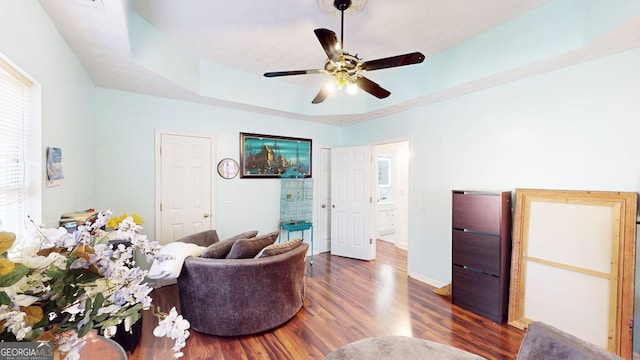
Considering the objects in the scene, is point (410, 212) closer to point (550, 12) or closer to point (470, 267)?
point (470, 267)

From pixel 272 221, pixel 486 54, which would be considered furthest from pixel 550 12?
pixel 272 221

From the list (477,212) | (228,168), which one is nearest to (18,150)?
(228,168)

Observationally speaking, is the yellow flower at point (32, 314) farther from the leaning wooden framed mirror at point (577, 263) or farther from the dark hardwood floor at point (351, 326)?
the leaning wooden framed mirror at point (577, 263)

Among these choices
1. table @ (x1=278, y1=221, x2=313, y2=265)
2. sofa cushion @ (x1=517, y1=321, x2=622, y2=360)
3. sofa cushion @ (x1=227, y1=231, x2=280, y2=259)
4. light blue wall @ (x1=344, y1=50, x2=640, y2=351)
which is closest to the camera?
sofa cushion @ (x1=517, y1=321, x2=622, y2=360)

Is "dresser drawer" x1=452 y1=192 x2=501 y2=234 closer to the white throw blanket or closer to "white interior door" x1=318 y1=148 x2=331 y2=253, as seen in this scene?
"white interior door" x1=318 y1=148 x2=331 y2=253

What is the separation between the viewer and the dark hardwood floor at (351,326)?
86.1 inches

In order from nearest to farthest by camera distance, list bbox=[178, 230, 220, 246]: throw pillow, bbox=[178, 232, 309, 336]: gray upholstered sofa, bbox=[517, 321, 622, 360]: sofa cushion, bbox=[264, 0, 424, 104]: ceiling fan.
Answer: bbox=[517, 321, 622, 360]: sofa cushion → bbox=[264, 0, 424, 104]: ceiling fan → bbox=[178, 232, 309, 336]: gray upholstered sofa → bbox=[178, 230, 220, 246]: throw pillow

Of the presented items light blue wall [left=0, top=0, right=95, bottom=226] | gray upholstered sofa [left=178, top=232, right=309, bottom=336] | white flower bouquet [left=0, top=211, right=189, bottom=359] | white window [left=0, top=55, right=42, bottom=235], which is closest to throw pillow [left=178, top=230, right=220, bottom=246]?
gray upholstered sofa [left=178, top=232, right=309, bottom=336]

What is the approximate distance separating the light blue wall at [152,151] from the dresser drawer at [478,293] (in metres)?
2.89

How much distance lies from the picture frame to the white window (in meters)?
2.48

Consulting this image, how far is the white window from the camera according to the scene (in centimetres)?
140

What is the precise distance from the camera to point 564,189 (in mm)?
2422

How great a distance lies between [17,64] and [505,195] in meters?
3.95

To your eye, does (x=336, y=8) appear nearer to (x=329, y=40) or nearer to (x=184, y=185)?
(x=329, y=40)
